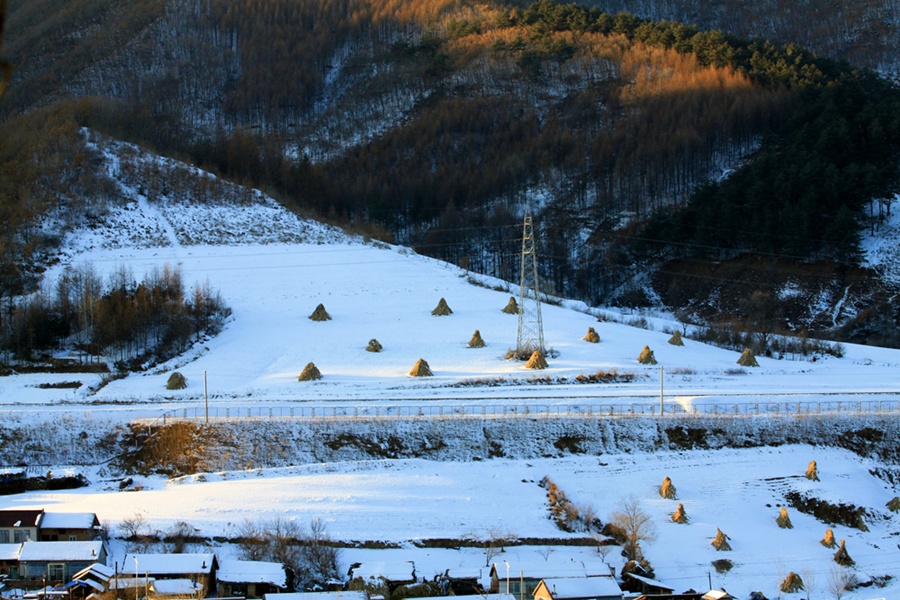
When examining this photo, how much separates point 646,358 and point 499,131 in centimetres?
4301

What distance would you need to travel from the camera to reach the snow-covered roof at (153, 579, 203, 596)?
2089cm

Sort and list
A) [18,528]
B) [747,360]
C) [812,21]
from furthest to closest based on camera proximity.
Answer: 1. [812,21]
2. [747,360]
3. [18,528]

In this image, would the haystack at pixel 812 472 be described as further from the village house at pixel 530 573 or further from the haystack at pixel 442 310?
the haystack at pixel 442 310

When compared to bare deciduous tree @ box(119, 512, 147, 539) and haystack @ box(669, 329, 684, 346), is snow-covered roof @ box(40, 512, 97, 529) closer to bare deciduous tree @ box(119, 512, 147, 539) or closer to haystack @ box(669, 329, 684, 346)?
bare deciduous tree @ box(119, 512, 147, 539)

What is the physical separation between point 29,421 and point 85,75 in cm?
6602

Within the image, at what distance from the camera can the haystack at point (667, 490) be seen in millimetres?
28328

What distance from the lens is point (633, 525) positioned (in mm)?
26000

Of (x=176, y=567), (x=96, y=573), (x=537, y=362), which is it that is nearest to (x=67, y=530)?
(x=96, y=573)

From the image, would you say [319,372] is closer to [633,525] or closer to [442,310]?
[442,310]

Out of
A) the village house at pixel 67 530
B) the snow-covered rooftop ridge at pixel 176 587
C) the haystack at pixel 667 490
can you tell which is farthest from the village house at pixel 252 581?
the haystack at pixel 667 490

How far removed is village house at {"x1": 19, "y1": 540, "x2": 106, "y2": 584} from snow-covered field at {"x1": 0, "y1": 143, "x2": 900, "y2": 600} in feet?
9.43

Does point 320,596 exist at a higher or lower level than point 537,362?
lower

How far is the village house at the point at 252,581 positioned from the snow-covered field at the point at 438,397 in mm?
2741

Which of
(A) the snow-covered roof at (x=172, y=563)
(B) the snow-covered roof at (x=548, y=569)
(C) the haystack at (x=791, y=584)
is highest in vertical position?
(A) the snow-covered roof at (x=172, y=563)
